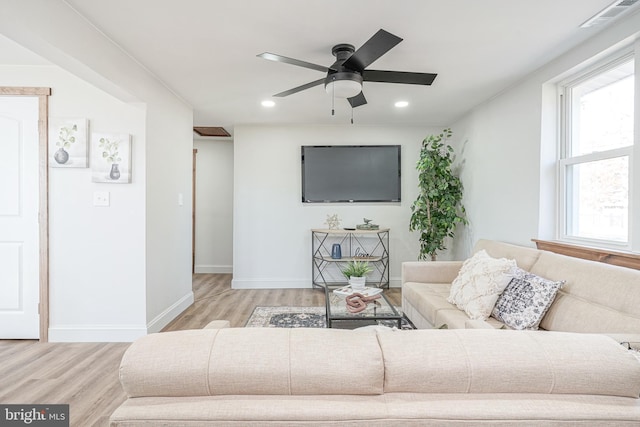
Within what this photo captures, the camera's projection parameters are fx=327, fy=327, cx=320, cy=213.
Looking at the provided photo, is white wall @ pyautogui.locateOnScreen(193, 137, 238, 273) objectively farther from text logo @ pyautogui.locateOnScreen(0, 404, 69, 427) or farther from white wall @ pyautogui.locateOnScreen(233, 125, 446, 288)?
text logo @ pyautogui.locateOnScreen(0, 404, 69, 427)

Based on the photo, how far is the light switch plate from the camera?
2.84 m

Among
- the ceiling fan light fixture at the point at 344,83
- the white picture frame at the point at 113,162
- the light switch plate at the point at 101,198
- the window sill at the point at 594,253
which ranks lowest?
the window sill at the point at 594,253

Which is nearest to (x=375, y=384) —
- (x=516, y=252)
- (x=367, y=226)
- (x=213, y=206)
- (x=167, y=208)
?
(x=516, y=252)

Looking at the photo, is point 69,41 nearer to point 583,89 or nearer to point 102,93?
point 102,93

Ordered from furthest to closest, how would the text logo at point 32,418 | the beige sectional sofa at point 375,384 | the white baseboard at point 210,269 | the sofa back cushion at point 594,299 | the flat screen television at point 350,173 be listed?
the white baseboard at point 210,269 < the flat screen television at point 350,173 < the sofa back cushion at point 594,299 < the text logo at point 32,418 < the beige sectional sofa at point 375,384

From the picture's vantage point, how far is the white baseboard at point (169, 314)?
9.85ft

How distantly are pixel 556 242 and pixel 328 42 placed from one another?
2361 millimetres

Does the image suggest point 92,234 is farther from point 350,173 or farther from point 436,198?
point 436,198

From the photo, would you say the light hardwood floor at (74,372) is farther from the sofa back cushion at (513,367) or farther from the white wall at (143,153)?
the sofa back cushion at (513,367)

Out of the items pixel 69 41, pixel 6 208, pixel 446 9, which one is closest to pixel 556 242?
pixel 446 9

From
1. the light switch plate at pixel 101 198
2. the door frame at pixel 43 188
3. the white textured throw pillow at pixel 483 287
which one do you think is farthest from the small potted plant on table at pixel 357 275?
the door frame at pixel 43 188

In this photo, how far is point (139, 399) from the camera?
83cm

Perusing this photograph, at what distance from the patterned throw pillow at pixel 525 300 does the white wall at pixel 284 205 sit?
8.39 feet

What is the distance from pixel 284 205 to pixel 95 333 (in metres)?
2.62
